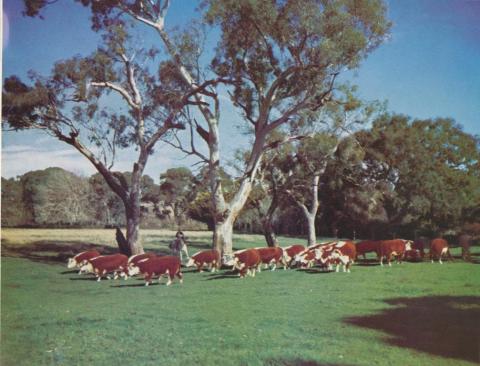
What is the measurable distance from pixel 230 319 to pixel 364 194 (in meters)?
3.29

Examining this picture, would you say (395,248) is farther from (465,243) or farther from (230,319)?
(230,319)

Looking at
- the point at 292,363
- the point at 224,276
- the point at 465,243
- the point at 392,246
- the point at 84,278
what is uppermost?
the point at 465,243

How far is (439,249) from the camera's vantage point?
21.5 feet

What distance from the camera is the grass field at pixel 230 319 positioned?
433cm

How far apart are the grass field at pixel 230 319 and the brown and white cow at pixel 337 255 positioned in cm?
159

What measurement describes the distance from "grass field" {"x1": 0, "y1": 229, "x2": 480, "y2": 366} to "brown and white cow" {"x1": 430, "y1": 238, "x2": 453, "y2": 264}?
167 mm

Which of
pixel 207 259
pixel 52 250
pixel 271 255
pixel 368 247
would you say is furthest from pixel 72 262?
pixel 368 247

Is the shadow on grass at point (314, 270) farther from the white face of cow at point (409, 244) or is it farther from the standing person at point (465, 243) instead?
the standing person at point (465, 243)

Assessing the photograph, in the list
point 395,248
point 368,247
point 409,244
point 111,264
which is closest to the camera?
point 409,244

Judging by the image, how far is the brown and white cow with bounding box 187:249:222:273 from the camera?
8.48m

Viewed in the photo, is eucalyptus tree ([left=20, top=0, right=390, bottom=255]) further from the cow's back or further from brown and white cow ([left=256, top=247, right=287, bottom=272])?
the cow's back

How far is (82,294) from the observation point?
5.63 metres

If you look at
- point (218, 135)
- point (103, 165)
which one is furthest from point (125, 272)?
point (218, 135)

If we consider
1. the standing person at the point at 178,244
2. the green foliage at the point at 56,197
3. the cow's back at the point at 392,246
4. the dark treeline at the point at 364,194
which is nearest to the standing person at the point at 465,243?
the dark treeline at the point at 364,194
